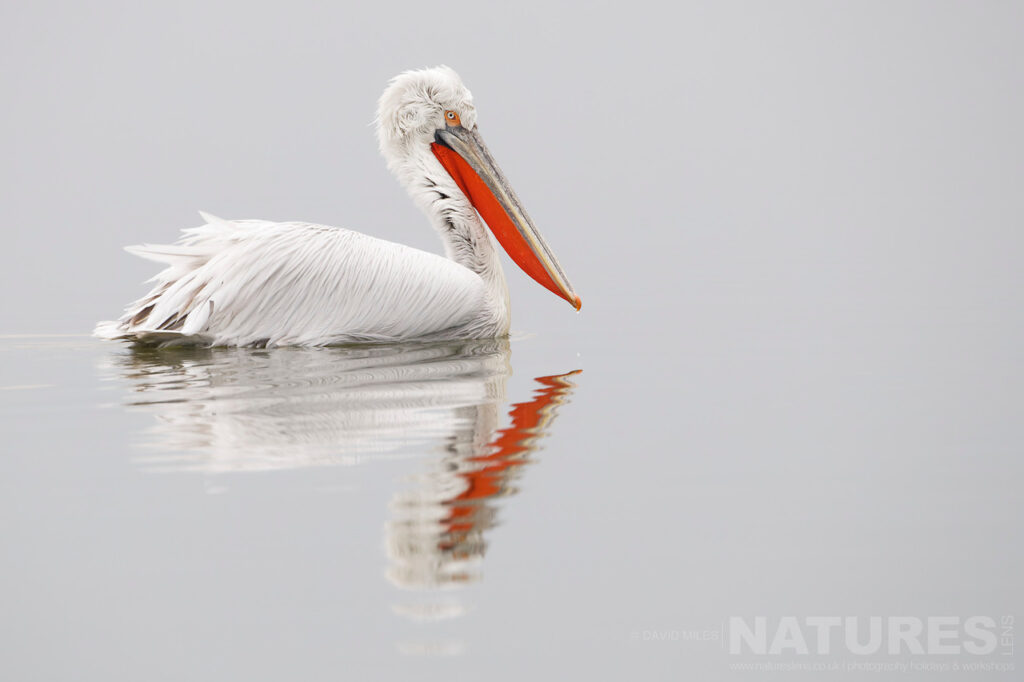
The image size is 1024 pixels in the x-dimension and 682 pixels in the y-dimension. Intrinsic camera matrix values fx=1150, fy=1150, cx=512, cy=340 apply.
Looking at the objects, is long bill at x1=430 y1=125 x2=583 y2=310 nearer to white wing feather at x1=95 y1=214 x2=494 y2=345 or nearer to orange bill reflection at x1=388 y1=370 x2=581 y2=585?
white wing feather at x1=95 y1=214 x2=494 y2=345

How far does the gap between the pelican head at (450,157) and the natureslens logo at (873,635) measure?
481 cm

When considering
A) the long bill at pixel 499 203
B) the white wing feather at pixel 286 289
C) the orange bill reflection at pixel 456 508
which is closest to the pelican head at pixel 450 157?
the long bill at pixel 499 203

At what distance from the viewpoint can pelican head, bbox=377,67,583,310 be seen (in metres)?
7.49

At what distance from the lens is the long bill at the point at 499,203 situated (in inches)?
297

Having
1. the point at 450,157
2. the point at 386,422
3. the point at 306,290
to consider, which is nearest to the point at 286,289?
the point at 306,290

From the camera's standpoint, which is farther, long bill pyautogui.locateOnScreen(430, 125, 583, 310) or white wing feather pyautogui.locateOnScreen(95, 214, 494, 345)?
long bill pyautogui.locateOnScreen(430, 125, 583, 310)

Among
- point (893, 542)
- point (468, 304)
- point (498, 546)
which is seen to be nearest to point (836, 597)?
point (893, 542)

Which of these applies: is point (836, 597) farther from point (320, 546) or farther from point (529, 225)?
point (529, 225)

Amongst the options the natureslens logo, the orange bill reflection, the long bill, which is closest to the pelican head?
the long bill

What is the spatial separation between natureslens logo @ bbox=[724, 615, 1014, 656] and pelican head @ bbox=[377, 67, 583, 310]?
15.8ft

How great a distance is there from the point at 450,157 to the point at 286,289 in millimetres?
1682

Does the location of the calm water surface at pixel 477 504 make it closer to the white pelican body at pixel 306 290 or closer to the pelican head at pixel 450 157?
the white pelican body at pixel 306 290

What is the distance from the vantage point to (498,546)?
3.02 meters

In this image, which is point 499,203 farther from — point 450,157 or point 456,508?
point 456,508
